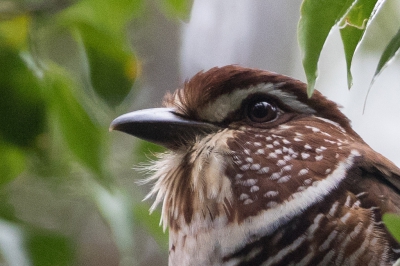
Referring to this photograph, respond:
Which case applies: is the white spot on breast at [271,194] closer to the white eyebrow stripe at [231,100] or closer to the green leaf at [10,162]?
the white eyebrow stripe at [231,100]

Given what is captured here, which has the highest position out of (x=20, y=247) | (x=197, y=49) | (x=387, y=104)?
(x=197, y=49)

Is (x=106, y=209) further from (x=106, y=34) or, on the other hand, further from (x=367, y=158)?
(x=367, y=158)

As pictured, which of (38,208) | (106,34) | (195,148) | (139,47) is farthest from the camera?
(139,47)

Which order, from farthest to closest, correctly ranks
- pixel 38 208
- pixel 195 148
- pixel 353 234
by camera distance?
1. pixel 38 208
2. pixel 195 148
3. pixel 353 234

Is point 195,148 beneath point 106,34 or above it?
beneath

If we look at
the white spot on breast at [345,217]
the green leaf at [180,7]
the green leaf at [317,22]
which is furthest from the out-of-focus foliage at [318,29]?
the green leaf at [180,7]

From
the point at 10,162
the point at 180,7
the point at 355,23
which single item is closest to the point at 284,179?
the point at 355,23

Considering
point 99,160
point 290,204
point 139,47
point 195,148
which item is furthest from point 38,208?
point 290,204
